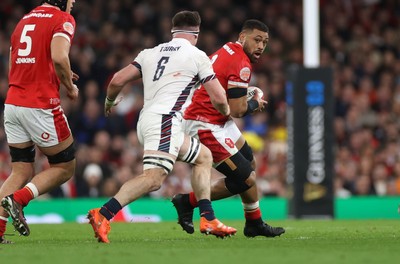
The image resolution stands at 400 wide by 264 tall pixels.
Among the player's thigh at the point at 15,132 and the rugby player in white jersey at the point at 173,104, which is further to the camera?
the player's thigh at the point at 15,132

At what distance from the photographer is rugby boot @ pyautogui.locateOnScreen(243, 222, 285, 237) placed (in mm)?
10031

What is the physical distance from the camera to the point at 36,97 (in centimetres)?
927

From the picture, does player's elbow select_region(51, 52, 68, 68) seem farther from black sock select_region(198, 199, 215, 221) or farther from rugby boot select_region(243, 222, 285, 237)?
rugby boot select_region(243, 222, 285, 237)

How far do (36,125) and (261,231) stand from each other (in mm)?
2430

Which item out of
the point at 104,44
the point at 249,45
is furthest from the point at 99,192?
the point at 249,45

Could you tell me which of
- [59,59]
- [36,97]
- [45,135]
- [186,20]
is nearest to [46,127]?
[45,135]

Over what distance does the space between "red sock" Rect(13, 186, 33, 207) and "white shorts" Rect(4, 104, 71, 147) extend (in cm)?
46

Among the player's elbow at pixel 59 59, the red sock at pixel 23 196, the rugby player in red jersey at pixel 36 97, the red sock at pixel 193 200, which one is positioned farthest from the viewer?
the red sock at pixel 193 200

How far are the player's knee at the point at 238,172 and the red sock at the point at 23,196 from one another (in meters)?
1.95

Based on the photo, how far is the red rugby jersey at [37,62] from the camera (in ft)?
30.3

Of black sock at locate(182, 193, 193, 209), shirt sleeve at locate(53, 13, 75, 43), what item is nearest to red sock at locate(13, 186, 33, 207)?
shirt sleeve at locate(53, 13, 75, 43)

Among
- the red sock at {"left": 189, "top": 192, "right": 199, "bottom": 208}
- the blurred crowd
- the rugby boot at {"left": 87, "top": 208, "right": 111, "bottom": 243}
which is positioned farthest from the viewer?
the blurred crowd

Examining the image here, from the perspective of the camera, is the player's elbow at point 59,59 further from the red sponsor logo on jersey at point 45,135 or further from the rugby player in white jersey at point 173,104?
the red sponsor logo on jersey at point 45,135

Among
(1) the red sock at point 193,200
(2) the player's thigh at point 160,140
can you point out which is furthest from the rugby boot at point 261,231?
(2) the player's thigh at point 160,140
